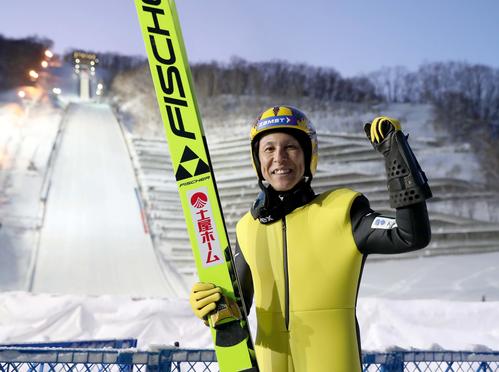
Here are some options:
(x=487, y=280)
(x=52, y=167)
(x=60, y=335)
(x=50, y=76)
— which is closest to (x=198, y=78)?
(x=52, y=167)

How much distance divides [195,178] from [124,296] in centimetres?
1021

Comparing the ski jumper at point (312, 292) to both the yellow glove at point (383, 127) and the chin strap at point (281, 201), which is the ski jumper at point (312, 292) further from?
the yellow glove at point (383, 127)

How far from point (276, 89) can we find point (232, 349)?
34.5 m

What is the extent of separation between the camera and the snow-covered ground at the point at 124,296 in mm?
8555

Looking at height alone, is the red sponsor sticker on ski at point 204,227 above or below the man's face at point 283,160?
below

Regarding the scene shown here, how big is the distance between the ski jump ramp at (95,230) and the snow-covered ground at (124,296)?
12cm

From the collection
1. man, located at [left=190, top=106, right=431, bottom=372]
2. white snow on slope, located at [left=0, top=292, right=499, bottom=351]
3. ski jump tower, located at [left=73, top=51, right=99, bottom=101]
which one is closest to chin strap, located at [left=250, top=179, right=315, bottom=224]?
man, located at [left=190, top=106, right=431, bottom=372]

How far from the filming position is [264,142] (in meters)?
2.08

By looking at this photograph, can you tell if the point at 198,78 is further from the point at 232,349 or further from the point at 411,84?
the point at 232,349

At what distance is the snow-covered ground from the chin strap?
1404mm

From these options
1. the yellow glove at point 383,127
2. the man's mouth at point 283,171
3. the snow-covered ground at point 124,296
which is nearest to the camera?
the yellow glove at point 383,127

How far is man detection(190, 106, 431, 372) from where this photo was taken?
1.69 metres

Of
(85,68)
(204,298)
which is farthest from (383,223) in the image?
(85,68)

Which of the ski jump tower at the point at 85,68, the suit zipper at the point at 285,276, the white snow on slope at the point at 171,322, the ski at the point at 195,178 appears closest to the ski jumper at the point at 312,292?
the suit zipper at the point at 285,276
